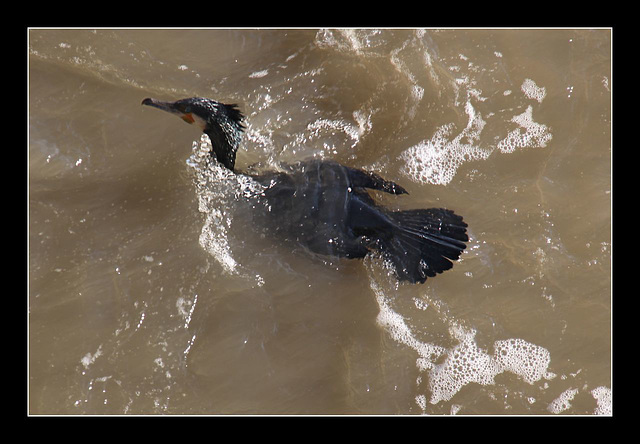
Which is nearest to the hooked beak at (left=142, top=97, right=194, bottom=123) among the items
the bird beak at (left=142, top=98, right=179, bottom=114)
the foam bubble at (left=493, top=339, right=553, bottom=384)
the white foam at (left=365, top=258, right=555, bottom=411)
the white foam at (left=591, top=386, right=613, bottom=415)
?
the bird beak at (left=142, top=98, right=179, bottom=114)

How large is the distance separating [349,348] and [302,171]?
1162mm

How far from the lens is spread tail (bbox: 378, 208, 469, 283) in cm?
296

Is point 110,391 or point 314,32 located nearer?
point 110,391

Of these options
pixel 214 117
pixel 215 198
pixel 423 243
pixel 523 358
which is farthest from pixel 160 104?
pixel 523 358

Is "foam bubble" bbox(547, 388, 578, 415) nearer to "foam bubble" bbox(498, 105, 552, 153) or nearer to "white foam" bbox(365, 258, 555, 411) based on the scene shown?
"white foam" bbox(365, 258, 555, 411)

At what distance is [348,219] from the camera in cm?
293

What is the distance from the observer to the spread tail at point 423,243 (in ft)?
9.70

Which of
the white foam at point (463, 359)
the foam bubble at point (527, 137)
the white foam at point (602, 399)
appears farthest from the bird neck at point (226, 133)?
the white foam at point (602, 399)

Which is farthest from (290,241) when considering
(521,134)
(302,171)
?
(521,134)

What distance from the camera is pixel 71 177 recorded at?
3.13 meters

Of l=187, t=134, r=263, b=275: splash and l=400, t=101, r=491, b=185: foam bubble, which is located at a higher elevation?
l=400, t=101, r=491, b=185: foam bubble

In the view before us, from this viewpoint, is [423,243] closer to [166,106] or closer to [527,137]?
[527,137]

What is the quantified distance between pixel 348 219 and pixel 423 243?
0.49m

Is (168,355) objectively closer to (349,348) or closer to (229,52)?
(349,348)
